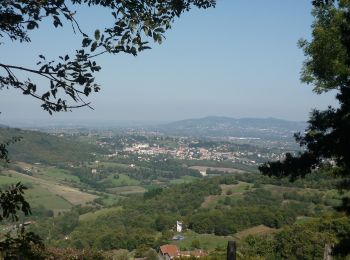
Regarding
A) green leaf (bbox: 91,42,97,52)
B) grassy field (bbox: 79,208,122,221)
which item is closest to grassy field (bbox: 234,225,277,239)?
grassy field (bbox: 79,208,122,221)

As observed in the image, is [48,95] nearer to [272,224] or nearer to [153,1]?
[153,1]

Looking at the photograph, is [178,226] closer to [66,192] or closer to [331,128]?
[66,192]

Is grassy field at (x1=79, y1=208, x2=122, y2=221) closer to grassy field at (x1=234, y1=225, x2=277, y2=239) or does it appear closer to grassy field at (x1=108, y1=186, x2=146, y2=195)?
grassy field at (x1=234, y1=225, x2=277, y2=239)

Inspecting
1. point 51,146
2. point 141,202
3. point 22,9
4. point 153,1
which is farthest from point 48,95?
point 51,146

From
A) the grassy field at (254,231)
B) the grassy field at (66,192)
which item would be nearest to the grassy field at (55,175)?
the grassy field at (66,192)

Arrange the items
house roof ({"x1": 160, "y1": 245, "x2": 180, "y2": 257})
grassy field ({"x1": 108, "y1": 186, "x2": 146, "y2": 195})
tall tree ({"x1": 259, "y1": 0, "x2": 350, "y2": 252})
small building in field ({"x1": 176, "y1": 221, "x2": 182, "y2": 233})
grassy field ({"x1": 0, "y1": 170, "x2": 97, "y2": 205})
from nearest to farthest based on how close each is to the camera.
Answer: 1. tall tree ({"x1": 259, "y1": 0, "x2": 350, "y2": 252})
2. house roof ({"x1": 160, "y1": 245, "x2": 180, "y2": 257})
3. small building in field ({"x1": 176, "y1": 221, "x2": 182, "y2": 233})
4. grassy field ({"x1": 0, "y1": 170, "x2": 97, "y2": 205})
5. grassy field ({"x1": 108, "y1": 186, "x2": 146, "y2": 195})

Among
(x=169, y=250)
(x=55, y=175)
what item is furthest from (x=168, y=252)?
(x=55, y=175)
